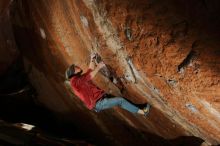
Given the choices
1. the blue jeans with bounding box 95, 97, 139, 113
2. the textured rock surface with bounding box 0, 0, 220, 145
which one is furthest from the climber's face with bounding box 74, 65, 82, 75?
the blue jeans with bounding box 95, 97, 139, 113

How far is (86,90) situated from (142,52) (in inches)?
43.0

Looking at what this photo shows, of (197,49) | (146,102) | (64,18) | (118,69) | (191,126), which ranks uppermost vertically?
(64,18)

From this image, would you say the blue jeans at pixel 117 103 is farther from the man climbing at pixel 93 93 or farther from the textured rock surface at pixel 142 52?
the textured rock surface at pixel 142 52

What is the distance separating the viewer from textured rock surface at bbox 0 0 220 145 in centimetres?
241

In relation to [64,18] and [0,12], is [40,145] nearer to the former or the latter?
[64,18]

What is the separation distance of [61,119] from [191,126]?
269 cm

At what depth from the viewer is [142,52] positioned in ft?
9.71

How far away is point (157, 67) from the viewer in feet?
9.50

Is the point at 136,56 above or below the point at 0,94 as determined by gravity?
above

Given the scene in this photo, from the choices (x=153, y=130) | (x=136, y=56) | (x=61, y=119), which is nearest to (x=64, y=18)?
(x=136, y=56)

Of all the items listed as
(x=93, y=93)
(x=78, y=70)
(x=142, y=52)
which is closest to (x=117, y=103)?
(x=93, y=93)

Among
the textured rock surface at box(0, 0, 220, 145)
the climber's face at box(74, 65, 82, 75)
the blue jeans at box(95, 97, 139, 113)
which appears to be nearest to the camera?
the textured rock surface at box(0, 0, 220, 145)

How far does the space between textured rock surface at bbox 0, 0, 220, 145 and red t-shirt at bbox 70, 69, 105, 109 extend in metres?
0.19

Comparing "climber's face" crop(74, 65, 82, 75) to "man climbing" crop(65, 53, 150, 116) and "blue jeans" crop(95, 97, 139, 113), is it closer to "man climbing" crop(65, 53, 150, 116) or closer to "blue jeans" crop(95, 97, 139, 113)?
"man climbing" crop(65, 53, 150, 116)
